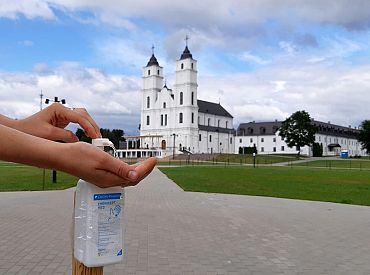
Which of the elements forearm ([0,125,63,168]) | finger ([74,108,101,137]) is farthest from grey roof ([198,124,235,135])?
forearm ([0,125,63,168])

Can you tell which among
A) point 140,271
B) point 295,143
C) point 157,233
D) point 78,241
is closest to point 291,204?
point 157,233

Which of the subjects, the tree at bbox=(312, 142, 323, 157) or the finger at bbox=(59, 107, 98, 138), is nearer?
the finger at bbox=(59, 107, 98, 138)

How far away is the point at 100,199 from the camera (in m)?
1.95

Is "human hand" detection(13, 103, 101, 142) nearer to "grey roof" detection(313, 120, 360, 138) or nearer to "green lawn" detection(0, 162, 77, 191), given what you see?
"green lawn" detection(0, 162, 77, 191)

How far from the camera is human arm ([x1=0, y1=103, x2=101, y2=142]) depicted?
6.95ft

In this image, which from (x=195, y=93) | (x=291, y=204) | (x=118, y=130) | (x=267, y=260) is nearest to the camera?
(x=267, y=260)

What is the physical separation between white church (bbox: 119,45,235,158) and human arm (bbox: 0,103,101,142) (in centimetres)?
8661

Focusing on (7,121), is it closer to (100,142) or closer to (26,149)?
(100,142)

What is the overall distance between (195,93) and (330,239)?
90.3m

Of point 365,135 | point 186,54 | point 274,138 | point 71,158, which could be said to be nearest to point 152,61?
point 186,54

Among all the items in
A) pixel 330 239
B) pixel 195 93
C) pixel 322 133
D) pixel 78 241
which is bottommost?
pixel 330 239

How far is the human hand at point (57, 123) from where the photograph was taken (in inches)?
83.4

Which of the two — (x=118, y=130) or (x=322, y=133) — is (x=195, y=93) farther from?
(x=118, y=130)

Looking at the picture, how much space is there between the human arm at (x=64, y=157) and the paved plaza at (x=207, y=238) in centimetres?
462
